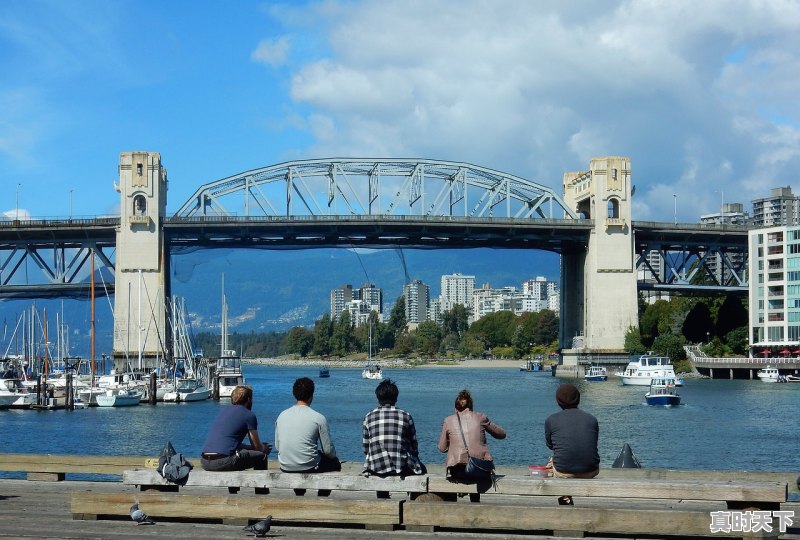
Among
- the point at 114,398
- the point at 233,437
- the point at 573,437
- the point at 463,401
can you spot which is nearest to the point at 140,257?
the point at 114,398

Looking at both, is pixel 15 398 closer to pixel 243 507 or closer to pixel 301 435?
pixel 301 435

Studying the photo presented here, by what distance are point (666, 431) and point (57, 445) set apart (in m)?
27.0

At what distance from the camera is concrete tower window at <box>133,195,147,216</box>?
102 metres

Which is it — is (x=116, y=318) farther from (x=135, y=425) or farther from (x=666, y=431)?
(x=666, y=431)

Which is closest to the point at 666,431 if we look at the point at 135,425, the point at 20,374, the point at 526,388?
the point at 135,425

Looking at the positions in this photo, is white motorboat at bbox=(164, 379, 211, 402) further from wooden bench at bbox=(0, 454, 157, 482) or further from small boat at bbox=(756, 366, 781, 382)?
wooden bench at bbox=(0, 454, 157, 482)

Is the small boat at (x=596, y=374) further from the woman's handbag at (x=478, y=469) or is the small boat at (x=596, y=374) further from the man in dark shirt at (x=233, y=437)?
the woman's handbag at (x=478, y=469)

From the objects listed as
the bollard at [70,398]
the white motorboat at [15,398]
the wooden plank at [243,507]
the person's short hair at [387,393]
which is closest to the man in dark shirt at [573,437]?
the person's short hair at [387,393]

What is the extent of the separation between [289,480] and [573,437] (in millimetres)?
3365

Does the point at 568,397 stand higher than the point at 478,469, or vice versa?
the point at 568,397

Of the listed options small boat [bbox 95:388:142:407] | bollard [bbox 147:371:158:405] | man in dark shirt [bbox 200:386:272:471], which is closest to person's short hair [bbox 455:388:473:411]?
man in dark shirt [bbox 200:386:272:471]

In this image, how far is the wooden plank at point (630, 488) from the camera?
12539 mm

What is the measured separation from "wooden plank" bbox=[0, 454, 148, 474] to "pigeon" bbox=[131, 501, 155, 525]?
3.17 m

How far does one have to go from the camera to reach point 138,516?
13453 millimetres
